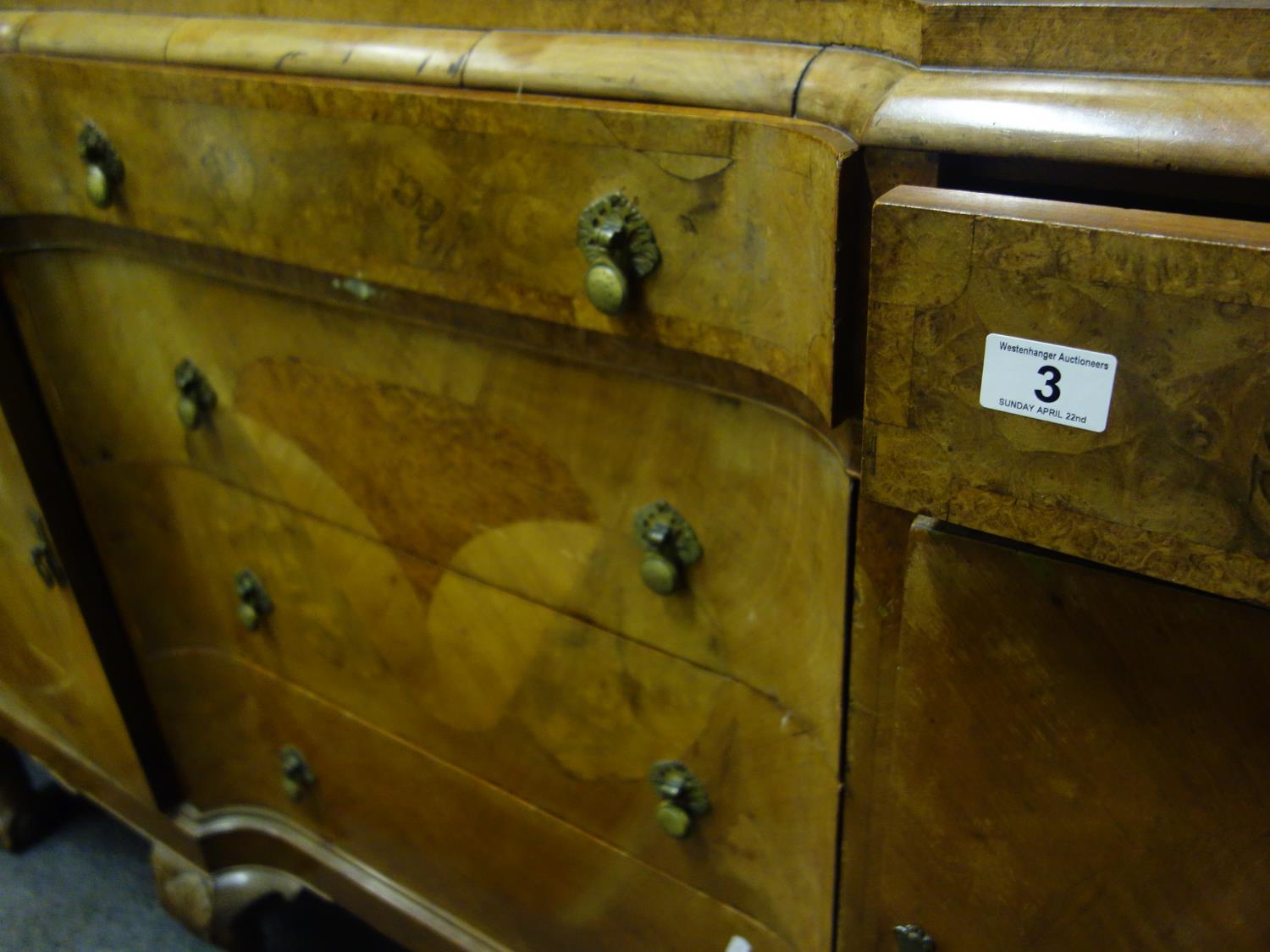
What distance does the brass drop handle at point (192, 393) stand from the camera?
34.3 inches

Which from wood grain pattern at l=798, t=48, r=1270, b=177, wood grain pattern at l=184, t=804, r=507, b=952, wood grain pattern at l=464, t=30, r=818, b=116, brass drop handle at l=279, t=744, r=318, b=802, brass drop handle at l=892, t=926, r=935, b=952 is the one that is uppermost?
wood grain pattern at l=464, t=30, r=818, b=116

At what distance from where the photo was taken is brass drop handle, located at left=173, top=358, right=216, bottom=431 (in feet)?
2.86

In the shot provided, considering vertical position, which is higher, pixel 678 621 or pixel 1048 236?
pixel 1048 236

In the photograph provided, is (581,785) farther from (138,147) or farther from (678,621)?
(138,147)

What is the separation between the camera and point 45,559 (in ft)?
3.34

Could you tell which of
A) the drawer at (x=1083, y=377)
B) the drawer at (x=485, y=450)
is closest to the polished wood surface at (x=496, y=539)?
the drawer at (x=485, y=450)

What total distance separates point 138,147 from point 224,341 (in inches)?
6.1

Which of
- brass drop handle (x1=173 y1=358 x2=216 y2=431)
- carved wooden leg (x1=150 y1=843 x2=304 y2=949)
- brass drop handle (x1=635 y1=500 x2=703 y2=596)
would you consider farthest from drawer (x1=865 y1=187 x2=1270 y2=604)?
carved wooden leg (x1=150 y1=843 x2=304 y2=949)

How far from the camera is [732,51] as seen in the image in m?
0.51

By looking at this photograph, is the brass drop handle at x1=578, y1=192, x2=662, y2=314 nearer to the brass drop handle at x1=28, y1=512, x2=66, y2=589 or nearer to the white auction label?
the white auction label

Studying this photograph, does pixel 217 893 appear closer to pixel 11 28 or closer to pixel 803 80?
pixel 11 28

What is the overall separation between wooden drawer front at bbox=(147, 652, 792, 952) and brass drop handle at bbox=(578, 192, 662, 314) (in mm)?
449

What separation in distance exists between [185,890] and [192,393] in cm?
59

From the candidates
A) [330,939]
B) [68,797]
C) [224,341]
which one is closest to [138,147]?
[224,341]
